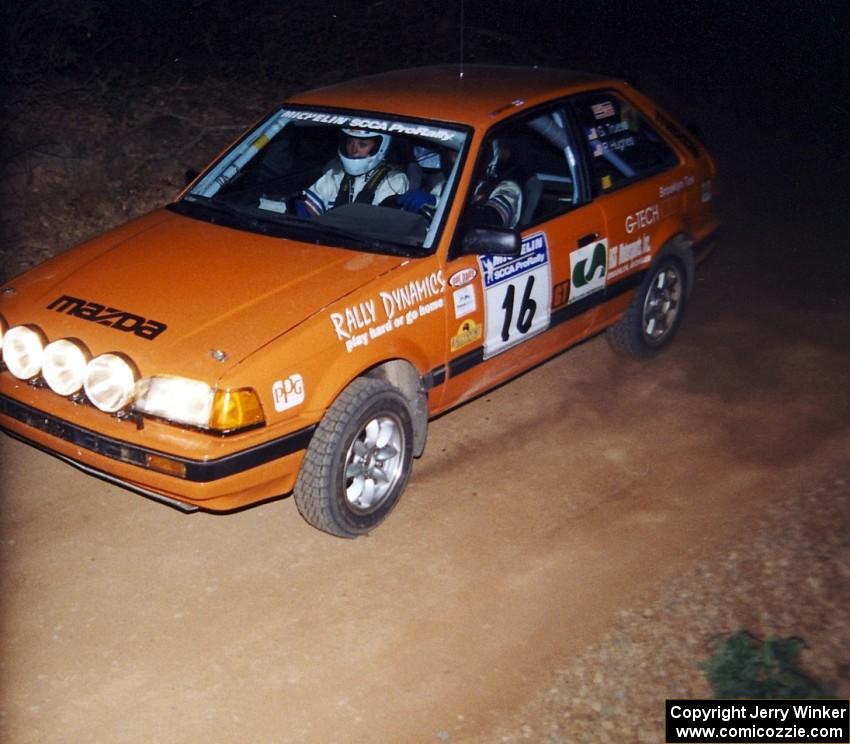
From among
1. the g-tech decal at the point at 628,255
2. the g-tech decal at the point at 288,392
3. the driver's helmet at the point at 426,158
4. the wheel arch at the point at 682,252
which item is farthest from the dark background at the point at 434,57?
the g-tech decal at the point at 288,392

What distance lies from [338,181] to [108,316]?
5.17 ft

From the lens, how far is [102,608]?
427cm

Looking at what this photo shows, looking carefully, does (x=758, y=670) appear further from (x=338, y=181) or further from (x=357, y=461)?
(x=338, y=181)

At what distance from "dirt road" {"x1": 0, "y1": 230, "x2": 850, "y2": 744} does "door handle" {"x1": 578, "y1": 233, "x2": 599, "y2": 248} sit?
1012 mm

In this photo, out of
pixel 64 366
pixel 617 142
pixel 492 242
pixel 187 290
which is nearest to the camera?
pixel 64 366

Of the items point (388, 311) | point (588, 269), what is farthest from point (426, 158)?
point (388, 311)

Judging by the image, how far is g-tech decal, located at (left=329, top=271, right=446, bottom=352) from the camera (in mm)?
4418

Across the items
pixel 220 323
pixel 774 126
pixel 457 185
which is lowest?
pixel 774 126

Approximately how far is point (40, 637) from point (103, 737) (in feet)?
2.04

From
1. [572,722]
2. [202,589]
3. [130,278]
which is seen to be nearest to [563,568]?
[572,722]

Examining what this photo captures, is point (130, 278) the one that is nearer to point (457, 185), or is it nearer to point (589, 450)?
point (457, 185)

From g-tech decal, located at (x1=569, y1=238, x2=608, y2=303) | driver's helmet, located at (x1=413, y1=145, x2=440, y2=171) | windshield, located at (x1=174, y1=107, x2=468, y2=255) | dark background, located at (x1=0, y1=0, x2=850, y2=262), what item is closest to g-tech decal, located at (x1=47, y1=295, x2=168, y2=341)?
windshield, located at (x1=174, y1=107, x2=468, y2=255)

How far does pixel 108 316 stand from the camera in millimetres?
4473

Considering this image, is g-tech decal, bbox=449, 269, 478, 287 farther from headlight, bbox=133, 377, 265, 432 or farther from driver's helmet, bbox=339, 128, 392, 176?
headlight, bbox=133, 377, 265, 432
